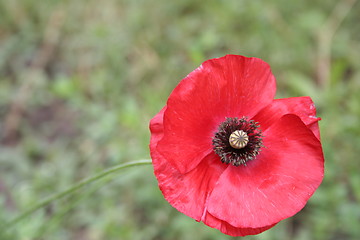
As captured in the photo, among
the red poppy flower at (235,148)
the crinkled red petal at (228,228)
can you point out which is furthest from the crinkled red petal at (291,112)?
the crinkled red petal at (228,228)

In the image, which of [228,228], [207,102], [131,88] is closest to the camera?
[228,228]

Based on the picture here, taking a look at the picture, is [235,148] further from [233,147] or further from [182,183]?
[182,183]

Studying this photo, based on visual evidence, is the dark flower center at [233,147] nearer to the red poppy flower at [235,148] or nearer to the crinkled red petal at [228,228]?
the red poppy flower at [235,148]

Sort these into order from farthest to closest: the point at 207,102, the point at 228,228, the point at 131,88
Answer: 1. the point at 131,88
2. the point at 207,102
3. the point at 228,228

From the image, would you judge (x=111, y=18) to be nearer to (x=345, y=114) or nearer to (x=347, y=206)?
(x=345, y=114)

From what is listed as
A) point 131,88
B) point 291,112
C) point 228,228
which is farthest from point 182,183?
point 131,88

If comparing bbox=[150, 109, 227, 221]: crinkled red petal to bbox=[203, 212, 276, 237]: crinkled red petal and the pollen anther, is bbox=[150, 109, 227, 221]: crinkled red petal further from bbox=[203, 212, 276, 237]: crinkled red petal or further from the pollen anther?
the pollen anther
